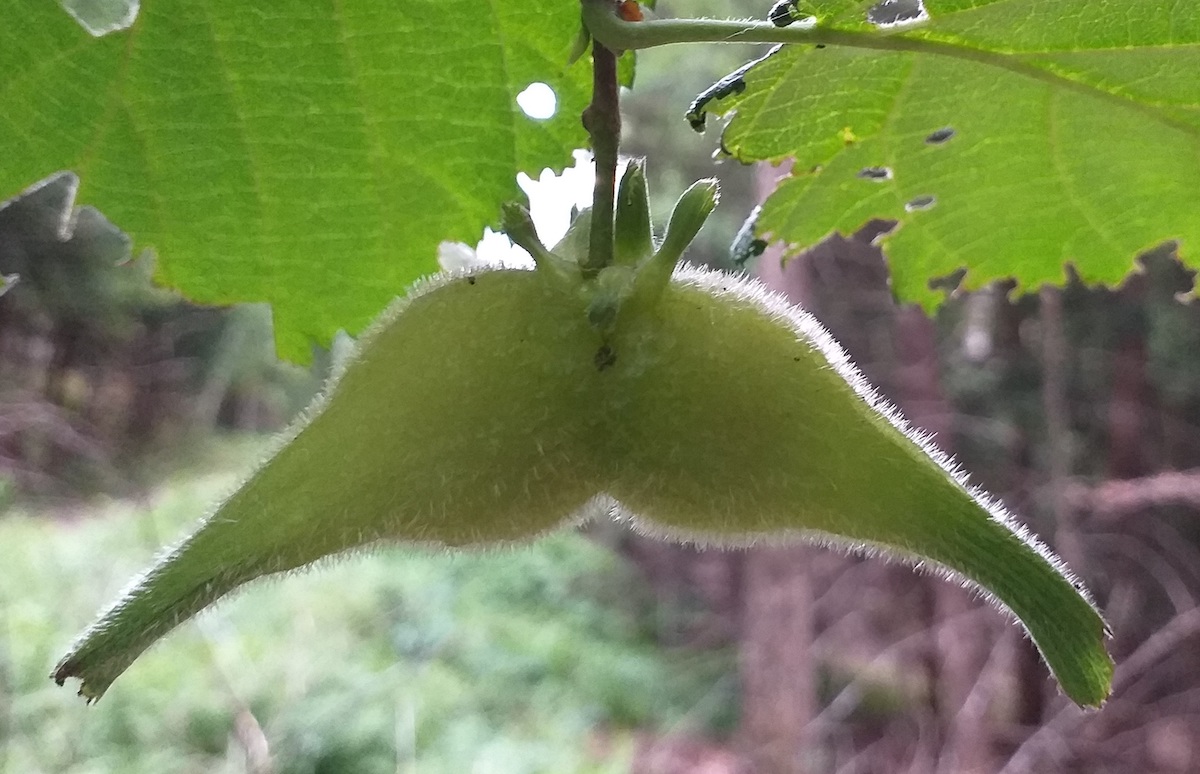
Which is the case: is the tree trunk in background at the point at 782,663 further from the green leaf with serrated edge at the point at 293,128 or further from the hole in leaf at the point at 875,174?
the green leaf with serrated edge at the point at 293,128

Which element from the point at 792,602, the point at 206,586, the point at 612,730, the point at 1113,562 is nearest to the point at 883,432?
the point at 206,586

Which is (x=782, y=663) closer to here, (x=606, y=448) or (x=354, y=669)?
(x=354, y=669)

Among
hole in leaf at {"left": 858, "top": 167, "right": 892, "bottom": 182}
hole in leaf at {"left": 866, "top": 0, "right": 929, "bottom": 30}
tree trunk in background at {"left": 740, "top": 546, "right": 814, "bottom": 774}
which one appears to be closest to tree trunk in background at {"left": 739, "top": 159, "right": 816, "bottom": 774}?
tree trunk in background at {"left": 740, "top": 546, "right": 814, "bottom": 774}

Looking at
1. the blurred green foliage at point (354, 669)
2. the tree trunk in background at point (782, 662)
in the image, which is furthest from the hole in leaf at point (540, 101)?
the tree trunk in background at point (782, 662)

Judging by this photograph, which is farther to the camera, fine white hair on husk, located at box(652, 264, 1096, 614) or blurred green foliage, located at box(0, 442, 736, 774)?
blurred green foliage, located at box(0, 442, 736, 774)

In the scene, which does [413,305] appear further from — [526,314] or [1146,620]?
[1146,620]

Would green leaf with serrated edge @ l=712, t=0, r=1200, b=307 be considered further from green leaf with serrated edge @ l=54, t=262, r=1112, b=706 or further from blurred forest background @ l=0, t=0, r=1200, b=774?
blurred forest background @ l=0, t=0, r=1200, b=774

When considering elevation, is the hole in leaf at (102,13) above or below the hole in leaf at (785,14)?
below
